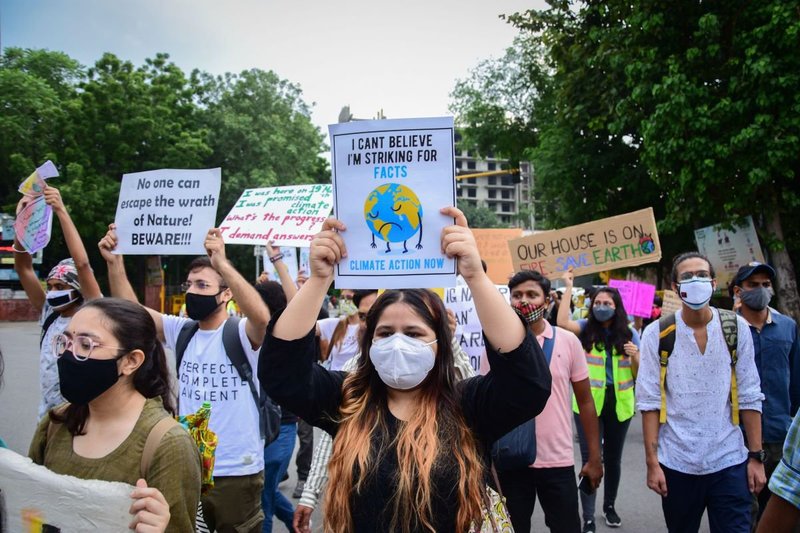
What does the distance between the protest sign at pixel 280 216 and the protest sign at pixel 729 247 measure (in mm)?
10694

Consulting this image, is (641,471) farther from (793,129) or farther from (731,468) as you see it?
(793,129)

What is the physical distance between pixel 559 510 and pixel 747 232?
38.4 ft

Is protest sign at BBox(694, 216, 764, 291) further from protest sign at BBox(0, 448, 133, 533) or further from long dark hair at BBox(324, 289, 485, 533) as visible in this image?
protest sign at BBox(0, 448, 133, 533)

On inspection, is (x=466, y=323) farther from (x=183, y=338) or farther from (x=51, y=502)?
(x=51, y=502)

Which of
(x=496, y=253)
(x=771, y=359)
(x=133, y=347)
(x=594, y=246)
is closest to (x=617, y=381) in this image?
(x=594, y=246)

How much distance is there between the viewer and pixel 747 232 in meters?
13.5

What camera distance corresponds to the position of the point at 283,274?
16.4 feet

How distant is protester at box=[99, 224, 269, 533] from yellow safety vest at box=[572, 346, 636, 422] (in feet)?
10.6

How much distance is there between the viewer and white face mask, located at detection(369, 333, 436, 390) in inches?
91.3

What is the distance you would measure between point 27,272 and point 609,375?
4918 millimetres

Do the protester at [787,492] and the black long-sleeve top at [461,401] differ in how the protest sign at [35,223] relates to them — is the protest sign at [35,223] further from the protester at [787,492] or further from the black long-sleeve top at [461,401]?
the protester at [787,492]

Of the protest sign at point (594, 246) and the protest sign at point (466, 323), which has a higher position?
the protest sign at point (594, 246)

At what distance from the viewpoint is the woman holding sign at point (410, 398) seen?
6.99 ft

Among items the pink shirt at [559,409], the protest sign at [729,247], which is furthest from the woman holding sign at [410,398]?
the protest sign at [729,247]
